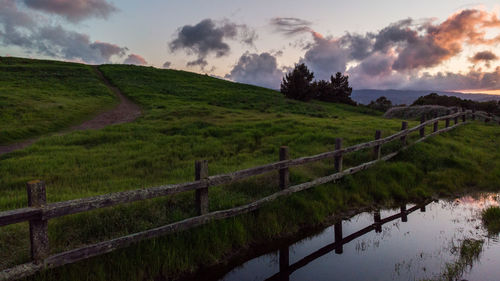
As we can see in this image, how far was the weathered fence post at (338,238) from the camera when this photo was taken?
6.57m

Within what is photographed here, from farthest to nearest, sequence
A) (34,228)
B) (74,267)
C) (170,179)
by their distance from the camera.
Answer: (170,179) < (74,267) < (34,228)

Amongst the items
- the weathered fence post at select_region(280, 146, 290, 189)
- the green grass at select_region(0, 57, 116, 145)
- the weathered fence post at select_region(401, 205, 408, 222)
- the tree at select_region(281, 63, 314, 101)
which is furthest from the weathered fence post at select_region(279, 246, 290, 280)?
the tree at select_region(281, 63, 314, 101)

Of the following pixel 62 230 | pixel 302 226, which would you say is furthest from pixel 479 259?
pixel 62 230

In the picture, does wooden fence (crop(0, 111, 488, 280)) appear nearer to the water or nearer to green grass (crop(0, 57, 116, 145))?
the water

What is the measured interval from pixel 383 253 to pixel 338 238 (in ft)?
3.39

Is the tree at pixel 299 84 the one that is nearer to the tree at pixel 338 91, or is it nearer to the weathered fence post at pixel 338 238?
the tree at pixel 338 91

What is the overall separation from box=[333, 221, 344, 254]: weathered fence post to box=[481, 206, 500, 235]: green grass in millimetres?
3400

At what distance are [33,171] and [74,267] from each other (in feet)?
24.3

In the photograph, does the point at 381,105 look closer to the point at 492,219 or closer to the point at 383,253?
the point at 492,219

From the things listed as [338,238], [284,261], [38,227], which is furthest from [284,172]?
[38,227]

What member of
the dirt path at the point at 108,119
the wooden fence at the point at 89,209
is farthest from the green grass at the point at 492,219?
the dirt path at the point at 108,119

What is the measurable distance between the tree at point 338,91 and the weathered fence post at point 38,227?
176 feet

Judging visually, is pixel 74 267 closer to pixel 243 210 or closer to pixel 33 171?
pixel 243 210

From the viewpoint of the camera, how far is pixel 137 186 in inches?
339
